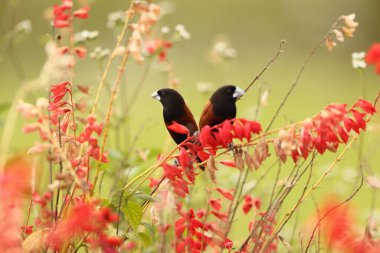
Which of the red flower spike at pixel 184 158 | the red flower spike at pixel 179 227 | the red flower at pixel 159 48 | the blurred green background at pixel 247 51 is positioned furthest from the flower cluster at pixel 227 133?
the blurred green background at pixel 247 51

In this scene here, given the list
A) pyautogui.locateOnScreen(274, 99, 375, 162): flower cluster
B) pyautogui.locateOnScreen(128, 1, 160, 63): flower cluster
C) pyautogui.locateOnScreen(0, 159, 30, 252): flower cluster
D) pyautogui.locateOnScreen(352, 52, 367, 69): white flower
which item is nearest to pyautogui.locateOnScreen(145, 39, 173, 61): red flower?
pyautogui.locateOnScreen(352, 52, 367, 69): white flower

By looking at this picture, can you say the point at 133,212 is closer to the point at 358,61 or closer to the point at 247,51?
the point at 358,61

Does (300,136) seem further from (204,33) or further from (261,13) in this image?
(261,13)

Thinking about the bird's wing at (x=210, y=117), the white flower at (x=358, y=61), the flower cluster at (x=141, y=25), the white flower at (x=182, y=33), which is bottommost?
the bird's wing at (x=210, y=117)

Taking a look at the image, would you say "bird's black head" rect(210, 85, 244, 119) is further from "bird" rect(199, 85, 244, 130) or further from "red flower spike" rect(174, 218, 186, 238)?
"red flower spike" rect(174, 218, 186, 238)

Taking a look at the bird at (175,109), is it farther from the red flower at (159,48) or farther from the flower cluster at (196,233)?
the red flower at (159,48)

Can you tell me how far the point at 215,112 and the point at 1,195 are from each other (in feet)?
1.83

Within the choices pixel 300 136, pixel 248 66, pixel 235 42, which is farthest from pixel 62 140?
pixel 235 42

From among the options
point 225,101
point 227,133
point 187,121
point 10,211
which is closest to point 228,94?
point 225,101

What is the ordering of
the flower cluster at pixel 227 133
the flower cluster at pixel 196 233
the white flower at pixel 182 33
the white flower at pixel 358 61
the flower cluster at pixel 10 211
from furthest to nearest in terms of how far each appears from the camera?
the white flower at pixel 182 33 → the white flower at pixel 358 61 → the flower cluster at pixel 196 233 → the flower cluster at pixel 227 133 → the flower cluster at pixel 10 211

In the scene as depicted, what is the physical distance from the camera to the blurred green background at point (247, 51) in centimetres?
891

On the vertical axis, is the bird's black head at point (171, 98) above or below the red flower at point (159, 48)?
below

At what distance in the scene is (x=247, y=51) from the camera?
11898 mm

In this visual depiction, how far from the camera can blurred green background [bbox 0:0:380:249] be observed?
8914 millimetres
